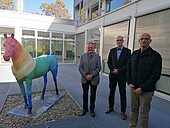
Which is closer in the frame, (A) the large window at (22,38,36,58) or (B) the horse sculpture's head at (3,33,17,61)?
(B) the horse sculpture's head at (3,33,17,61)

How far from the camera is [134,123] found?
7.77ft

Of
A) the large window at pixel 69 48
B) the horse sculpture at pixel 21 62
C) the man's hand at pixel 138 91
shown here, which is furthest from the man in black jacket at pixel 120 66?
the large window at pixel 69 48

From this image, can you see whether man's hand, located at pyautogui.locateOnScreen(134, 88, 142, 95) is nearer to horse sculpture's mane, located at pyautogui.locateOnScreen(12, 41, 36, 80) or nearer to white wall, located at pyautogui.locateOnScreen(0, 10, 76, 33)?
horse sculpture's mane, located at pyautogui.locateOnScreen(12, 41, 36, 80)

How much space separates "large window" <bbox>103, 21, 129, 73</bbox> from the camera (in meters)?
6.61

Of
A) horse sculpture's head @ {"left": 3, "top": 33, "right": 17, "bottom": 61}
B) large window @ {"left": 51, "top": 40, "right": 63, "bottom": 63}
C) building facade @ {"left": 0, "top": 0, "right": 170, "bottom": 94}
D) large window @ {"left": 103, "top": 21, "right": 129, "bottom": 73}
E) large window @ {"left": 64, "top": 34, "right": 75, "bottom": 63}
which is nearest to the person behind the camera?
horse sculpture's head @ {"left": 3, "top": 33, "right": 17, "bottom": 61}

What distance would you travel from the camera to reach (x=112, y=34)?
767cm

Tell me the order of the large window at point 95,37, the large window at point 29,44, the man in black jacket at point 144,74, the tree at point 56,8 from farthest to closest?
the tree at point 56,8 → the large window at point 29,44 → the large window at point 95,37 → the man in black jacket at point 144,74

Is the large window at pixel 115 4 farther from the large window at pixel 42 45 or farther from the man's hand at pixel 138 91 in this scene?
the large window at pixel 42 45

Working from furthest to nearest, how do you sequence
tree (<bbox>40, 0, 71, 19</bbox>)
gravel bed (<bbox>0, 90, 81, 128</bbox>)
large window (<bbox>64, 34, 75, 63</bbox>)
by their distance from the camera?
tree (<bbox>40, 0, 71, 19</bbox>) → large window (<bbox>64, 34, 75, 63</bbox>) → gravel bed (<bbox>0, 90, 81, 128</bbox>)

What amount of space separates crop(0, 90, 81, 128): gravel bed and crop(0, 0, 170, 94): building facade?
277 centimetres

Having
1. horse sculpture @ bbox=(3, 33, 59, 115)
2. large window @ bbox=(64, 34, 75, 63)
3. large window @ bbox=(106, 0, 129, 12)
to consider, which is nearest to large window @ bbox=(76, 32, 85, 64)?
large window @ bbox=(64, 34, 75, 63)

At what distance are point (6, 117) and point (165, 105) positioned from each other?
4.08 metres

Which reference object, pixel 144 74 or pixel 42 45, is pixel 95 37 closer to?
pixel 42 45

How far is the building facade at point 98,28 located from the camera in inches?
188
